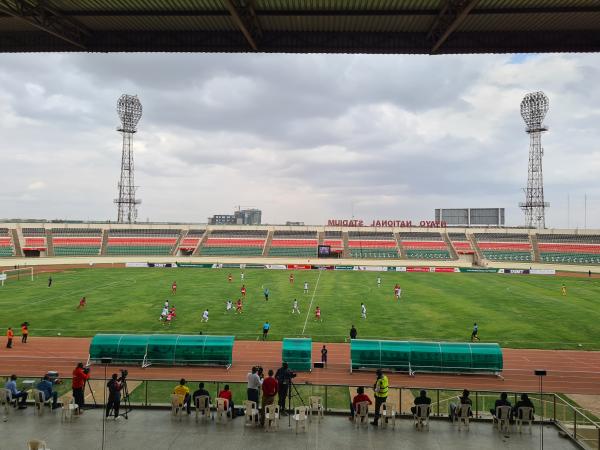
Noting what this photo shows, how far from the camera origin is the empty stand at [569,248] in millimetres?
70750

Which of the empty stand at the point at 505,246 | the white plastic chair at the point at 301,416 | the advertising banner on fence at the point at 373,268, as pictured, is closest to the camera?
the white plastic chair at the point at 301,416

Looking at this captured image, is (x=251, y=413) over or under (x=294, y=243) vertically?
under

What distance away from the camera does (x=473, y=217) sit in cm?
10156

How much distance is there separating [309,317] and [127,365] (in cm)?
1452

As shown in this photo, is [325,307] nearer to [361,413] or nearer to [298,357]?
[298,357]

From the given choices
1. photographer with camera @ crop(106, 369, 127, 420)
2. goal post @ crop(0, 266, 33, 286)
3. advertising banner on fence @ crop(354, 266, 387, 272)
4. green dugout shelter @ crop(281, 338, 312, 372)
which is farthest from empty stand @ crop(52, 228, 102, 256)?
photographer with camera @ crop(106, 369, 127, 420)

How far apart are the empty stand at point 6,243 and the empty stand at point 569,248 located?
95.0 metres

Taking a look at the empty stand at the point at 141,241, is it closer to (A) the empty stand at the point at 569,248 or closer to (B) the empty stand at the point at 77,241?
(B) the empty stand at the point at 77,241

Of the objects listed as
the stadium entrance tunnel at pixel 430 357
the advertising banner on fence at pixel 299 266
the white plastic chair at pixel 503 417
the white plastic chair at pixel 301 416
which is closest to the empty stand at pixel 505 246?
the advertising banner on fence at pixel 299 266

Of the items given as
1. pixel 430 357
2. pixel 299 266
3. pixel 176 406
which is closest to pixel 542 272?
pixel 299 266

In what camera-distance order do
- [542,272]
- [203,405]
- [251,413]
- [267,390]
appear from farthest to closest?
1. [542,272]
2. [203,405]
3. [267,390]
4. [251,413]

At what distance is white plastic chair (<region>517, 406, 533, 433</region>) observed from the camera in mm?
10836

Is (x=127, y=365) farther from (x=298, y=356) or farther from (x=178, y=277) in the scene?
(x=178, y=277)

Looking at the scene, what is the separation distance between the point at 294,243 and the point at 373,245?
634 inches
